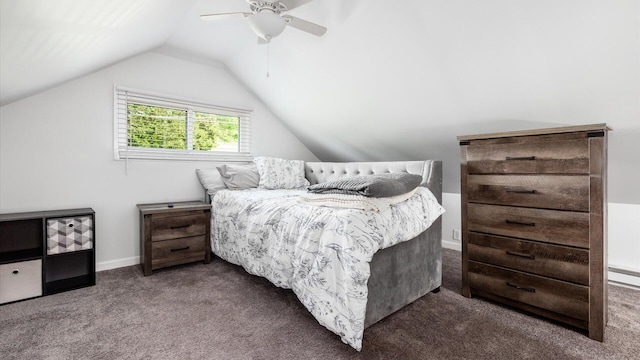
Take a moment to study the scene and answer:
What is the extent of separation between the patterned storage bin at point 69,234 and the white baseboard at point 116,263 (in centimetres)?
47

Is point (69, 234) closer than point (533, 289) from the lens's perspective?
No

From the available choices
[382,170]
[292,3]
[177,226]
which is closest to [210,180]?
[177,226]

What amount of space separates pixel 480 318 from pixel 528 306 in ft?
1.05

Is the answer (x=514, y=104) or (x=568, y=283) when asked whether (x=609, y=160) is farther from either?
(x=568, y=283)

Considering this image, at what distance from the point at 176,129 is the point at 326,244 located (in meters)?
2.51

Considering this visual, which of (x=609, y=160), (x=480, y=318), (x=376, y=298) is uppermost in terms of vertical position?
(x=609, y=160)

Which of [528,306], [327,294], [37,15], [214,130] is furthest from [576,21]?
[214,130]

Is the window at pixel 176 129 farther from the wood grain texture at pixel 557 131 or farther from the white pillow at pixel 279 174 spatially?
the wood grain texture at pixel 557 131

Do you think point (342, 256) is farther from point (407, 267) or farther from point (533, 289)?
point (533, 289)

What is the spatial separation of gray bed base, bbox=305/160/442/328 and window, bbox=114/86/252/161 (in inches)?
77.0

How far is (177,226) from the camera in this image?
8.65 ft

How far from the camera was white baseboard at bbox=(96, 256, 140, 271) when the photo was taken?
265cm

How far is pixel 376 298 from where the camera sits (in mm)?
1612

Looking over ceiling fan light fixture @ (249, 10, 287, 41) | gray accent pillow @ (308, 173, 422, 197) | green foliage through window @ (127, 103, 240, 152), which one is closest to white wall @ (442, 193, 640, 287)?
gray accent pillow @ (308, 173, 422, 197)
